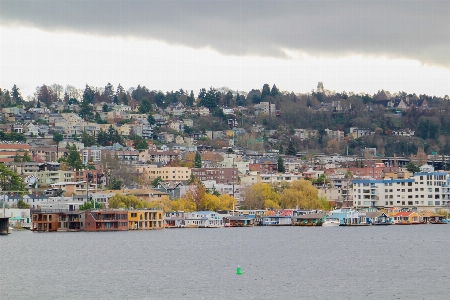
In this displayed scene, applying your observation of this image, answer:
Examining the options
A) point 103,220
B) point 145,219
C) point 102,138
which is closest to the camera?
point 103,220

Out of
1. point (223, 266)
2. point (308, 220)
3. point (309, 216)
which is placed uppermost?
point (309, 216)

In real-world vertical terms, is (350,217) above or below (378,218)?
above

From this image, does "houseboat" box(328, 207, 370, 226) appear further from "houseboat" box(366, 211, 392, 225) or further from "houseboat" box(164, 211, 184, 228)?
"houseboat" box(164, 211, 184, 228)

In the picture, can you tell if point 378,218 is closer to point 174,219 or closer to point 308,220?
point 308,220

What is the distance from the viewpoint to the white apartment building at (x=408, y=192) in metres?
124

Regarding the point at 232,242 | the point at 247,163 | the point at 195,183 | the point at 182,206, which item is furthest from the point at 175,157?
the point at 232,242

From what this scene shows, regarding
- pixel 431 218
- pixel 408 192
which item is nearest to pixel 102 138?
pixel 408 192

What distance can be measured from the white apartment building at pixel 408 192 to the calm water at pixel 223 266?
124 ft

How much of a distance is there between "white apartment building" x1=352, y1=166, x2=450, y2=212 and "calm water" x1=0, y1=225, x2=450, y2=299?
3771cm

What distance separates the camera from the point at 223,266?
57.4m

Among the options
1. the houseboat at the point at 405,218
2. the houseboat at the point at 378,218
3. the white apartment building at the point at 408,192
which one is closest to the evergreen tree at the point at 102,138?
the white apartment building at the point at 408,192

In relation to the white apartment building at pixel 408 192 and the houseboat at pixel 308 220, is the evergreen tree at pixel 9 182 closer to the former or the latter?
the houseboat at pixel 308 220

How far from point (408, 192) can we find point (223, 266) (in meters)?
71.6

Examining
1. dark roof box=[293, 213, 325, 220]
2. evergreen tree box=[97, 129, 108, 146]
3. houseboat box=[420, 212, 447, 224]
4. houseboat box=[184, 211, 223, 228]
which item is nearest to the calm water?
houseboat box=[184, 211, 223, 228]
